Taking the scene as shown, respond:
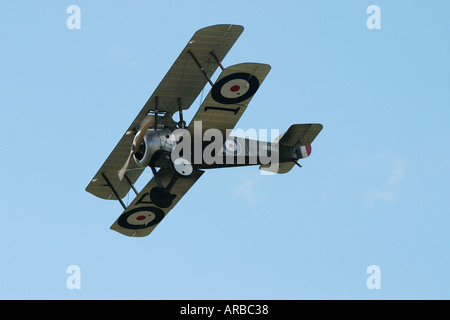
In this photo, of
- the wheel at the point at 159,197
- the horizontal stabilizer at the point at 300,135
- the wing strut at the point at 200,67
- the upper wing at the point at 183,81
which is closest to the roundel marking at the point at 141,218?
the upper wing at the point at 183,81

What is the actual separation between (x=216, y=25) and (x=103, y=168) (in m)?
4.49

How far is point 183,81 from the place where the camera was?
60.4ft

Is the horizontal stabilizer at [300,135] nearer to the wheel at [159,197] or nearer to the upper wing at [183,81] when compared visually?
the upper wing at [183,81]

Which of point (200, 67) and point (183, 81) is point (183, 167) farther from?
point (200, 67)

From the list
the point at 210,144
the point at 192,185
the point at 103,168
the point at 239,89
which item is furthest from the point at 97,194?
the point at 239,89

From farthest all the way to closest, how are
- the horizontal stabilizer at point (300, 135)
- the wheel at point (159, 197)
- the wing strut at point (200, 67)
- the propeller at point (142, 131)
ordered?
the horizontal stabilizer at point (300, 135)
the wheel at point (159, 197)
the propeller at point (142, 131)
the wing strut at point (200, 67)

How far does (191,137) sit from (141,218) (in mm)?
3298

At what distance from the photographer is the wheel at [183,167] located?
18469 millimetres

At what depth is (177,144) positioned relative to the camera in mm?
18391

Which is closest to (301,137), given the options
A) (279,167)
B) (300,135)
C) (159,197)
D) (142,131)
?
(300,135)

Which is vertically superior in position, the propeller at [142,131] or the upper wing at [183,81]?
the upper wing at [183,81]

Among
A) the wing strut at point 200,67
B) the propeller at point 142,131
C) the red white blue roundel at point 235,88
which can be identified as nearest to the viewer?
the red white blue roundel at point 235,88

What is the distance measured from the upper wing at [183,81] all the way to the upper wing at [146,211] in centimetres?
71
